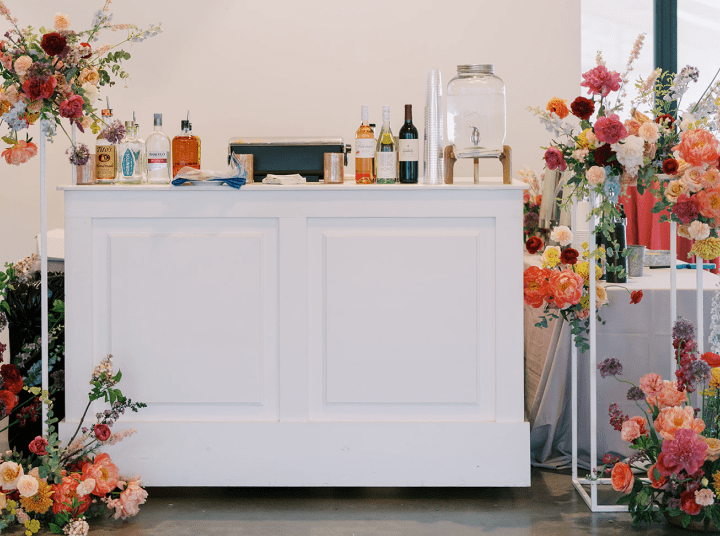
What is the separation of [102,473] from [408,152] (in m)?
1.30

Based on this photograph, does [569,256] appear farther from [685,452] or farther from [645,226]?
[645,226]

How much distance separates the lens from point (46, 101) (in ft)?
7.11

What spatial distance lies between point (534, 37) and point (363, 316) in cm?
192

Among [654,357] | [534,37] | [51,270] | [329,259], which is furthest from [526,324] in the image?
[51,270]

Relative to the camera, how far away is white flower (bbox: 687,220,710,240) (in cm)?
202

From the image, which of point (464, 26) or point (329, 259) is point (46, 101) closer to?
point (329, 259)

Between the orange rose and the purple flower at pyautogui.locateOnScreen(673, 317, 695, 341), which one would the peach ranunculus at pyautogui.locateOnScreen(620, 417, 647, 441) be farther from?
the orange rose

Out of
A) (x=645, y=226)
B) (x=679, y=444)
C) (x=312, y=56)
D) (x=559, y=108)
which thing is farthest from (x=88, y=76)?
(x=645, y=226)

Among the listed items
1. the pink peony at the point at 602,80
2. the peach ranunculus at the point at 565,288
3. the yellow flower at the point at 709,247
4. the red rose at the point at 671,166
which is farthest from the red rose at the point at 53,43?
the yellow flower at the point at 709,247

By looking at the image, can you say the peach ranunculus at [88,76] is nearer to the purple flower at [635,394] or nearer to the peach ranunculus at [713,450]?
the purple flower at [635,394]

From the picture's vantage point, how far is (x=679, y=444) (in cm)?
195

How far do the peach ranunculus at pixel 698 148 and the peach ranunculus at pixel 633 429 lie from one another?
2.38ft

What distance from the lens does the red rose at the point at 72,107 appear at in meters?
2.13

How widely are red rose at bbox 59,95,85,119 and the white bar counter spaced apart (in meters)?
0.24
